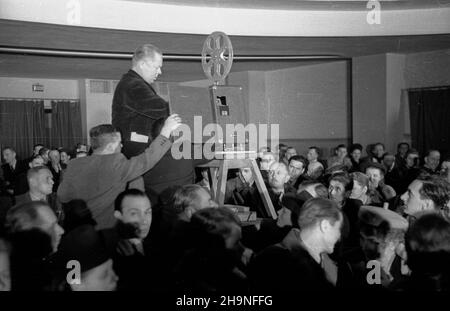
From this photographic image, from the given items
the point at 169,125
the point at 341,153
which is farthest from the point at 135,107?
the point at 341,153

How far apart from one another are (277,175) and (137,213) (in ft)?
5.61

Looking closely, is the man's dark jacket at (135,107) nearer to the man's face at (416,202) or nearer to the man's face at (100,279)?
the man's face at (100,279)

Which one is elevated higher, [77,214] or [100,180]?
[100,180]

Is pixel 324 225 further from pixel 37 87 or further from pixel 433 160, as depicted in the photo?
pixel 37 87

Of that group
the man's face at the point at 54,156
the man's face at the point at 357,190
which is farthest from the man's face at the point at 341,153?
the man's face at the point at 54,156

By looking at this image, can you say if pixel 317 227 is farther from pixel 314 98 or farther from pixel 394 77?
pixel 314 98

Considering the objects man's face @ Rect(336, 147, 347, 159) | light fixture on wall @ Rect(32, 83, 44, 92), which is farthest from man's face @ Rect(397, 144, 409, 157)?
light fixture on wall @ Rect(32, 83, 44, 92)

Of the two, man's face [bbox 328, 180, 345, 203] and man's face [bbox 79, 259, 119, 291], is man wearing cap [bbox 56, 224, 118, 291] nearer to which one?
man's face [bbox 79, 259, 119, 291]

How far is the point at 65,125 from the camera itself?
1151 cm

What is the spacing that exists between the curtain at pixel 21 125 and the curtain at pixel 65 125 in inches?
9.9

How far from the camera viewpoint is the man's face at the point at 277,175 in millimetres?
4184

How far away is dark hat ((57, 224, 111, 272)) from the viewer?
2172 millimetres

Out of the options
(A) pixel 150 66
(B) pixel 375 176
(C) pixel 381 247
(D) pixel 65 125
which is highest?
(A) pixel 150 66

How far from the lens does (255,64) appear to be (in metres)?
9.77
